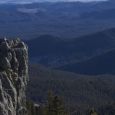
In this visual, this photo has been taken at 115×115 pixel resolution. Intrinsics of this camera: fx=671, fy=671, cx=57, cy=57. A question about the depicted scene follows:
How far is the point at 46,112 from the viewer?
1673 inches

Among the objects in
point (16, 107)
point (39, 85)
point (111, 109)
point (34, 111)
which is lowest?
point (39, 85)

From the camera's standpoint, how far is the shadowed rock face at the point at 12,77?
3325cm

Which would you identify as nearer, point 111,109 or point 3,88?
point 3,88

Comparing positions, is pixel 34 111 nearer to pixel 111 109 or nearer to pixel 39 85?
pixel 111 109

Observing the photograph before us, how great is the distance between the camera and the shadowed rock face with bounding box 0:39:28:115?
33250 mm

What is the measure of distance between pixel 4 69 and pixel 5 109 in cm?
332

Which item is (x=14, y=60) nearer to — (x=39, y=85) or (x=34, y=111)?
(x=34, y=111)

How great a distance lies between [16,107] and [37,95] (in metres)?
148

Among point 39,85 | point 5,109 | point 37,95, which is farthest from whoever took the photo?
point 39,85

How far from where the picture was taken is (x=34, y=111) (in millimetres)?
45344

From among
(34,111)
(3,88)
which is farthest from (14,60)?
(34,111)

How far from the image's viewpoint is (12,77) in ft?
118

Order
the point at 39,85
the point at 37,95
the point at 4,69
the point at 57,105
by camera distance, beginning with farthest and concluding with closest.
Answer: the point at 39,85 → the point at 37,95 → the point at 57,105 → the point at 4,69

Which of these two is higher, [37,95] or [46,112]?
[46,112]
